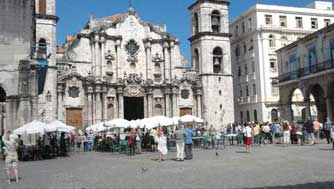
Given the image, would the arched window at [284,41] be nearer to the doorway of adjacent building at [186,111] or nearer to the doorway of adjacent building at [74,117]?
the doorway of adjacent building at [186,111]

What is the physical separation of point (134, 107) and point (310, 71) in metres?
18.5

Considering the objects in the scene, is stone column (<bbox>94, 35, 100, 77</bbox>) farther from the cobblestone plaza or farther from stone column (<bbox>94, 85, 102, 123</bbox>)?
the cobblestone plaza

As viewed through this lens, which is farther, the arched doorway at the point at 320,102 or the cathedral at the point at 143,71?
the cathedral at the point at 143,71

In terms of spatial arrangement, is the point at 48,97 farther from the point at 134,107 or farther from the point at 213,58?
the point at 213,58

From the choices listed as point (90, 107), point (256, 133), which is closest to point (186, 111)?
point (90, 107)

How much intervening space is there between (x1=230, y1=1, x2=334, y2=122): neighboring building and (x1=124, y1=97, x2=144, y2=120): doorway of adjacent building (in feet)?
47.5

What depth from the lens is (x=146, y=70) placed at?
4481cm

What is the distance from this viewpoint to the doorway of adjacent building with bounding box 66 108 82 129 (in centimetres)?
4050

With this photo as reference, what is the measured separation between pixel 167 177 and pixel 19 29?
555 inches

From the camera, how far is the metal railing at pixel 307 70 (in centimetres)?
3294

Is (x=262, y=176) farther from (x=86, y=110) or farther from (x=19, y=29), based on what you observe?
(x=86, y=110)

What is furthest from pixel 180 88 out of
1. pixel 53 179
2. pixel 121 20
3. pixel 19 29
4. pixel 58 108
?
pixel 53 179

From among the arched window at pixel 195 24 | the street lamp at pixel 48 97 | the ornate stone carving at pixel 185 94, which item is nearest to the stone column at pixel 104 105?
the street lamp at pixel 48 97

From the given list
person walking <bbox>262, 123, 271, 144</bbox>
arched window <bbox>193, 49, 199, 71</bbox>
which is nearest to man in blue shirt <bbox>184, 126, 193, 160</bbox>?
person walking <bbox>262, 123, 271, 144</bbox>
